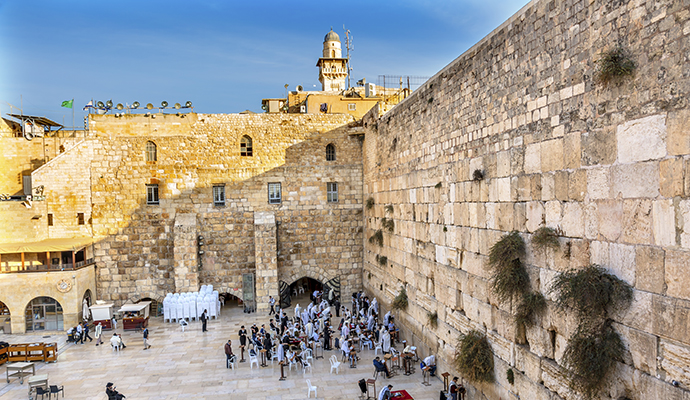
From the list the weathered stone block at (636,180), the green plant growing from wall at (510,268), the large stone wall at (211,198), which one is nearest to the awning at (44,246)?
the large stone wall at (211,198)

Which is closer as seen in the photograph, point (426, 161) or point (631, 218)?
point (631, 218)

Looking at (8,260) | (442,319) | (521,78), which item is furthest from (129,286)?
(521,78)

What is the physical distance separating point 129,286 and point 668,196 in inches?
698

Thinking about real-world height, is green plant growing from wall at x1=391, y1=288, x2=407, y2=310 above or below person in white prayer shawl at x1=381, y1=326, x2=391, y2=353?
above

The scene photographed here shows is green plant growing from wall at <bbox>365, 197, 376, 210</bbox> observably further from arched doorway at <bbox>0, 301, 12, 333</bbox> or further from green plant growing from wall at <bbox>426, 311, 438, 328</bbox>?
arched doorway at <bbox>0, 301, 12, 333</bbox>

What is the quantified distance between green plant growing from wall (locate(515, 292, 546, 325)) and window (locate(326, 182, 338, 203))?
39.7 feet

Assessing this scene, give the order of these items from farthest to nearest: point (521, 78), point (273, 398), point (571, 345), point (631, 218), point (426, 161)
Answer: point (426, 161) → point (273, 398) → point (521, 78) → point (571, 345) → point (631, 218)

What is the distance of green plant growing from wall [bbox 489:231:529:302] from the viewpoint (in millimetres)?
6813

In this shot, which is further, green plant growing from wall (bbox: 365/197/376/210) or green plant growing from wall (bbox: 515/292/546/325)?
green plant growing from wall (bbox: 365/197/376/210)

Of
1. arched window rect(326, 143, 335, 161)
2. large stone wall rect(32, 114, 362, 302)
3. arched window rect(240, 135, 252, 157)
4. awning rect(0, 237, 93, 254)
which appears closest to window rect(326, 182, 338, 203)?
large stone wall rect(32, 114, 362, 302)

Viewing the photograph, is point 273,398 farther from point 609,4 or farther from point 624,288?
point 609,4

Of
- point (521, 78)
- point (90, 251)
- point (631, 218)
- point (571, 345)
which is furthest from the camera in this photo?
point (90, 251)

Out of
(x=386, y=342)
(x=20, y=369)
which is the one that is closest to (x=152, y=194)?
(x=20, y=369)

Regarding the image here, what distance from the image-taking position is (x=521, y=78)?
6.84 m
